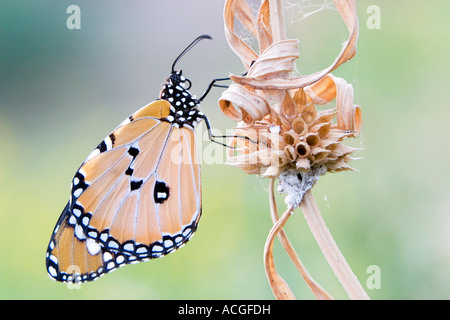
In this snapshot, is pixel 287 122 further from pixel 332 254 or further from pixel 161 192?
pixel 161 192

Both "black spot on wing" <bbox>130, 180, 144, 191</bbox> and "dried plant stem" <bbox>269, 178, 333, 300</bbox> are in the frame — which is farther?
"black spot on wing" <bbox>130, 180, 144, 191</bbox>

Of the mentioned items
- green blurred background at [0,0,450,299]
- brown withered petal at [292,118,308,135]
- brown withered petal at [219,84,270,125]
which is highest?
brown withered petal at [219,84,270,125]

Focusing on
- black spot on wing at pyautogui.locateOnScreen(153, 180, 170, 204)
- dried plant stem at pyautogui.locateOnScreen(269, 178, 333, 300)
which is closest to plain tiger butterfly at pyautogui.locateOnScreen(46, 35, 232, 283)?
black spot on wing at pyautogui.locateOnScreen(153, 180, 170, 204)

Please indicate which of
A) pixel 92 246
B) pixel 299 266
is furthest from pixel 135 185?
pixel 299 266

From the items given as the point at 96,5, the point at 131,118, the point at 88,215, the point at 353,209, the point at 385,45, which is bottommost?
the point at 353,209

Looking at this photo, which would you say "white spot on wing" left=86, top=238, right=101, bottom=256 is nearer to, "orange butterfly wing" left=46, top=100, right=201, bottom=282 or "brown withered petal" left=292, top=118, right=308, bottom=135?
"orange butterfly wing" left=46, top=100, right=201, bottom=282
